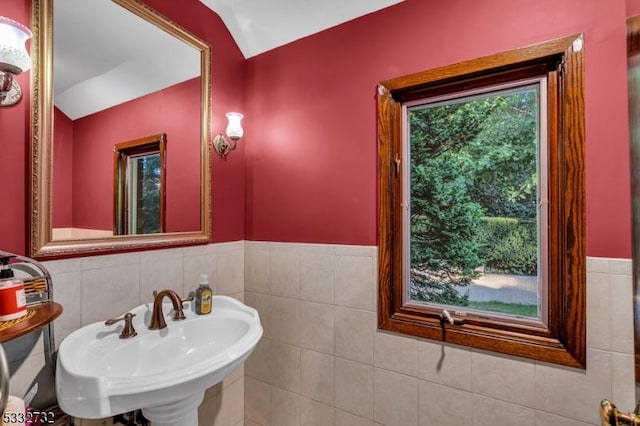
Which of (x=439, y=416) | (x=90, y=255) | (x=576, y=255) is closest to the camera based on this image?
(x=576, y=255)

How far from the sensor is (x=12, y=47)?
35.1 inches

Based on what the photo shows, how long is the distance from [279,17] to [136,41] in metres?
0.71

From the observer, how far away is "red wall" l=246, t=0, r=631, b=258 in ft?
3.51

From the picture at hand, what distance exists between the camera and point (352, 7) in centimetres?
152

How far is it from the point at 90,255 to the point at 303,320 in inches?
39.7

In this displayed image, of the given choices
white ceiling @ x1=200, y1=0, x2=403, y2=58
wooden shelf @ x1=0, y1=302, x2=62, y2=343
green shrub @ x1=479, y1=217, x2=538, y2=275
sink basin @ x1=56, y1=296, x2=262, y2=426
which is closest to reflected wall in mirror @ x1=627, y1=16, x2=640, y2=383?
green shrub @ x1=479, y1=217, x2=538, y2=275

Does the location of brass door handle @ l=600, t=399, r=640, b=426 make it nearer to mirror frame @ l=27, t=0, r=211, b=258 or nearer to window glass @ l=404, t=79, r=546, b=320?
window glass @ l=404, t=79, r=546, b=320

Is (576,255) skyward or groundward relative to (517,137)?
groundward

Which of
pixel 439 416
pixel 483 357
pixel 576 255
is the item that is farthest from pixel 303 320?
pixel 576 255

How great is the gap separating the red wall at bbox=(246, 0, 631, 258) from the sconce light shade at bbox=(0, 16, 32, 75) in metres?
1.07

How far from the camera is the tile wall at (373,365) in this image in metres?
1.08

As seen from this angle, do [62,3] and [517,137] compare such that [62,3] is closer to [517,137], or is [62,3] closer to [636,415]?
[517,137]

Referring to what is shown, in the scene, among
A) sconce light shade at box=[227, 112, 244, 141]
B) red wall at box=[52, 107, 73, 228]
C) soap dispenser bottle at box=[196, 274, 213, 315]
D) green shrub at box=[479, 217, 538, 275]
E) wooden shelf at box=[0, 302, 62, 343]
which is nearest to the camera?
wooden shelf at box=[0, 302, 62, 343]

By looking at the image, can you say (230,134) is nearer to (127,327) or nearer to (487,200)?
(127,327)
